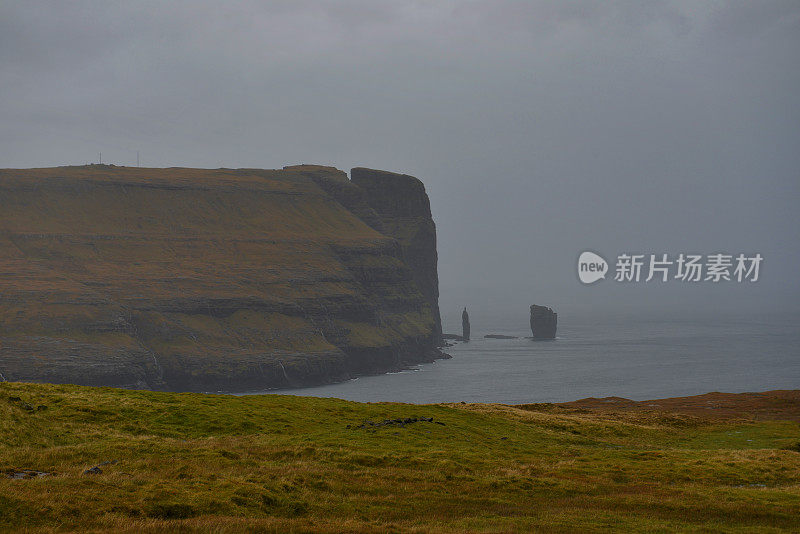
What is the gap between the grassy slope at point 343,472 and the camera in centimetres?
2423

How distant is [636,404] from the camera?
98.4m

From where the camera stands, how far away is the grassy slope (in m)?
24.2

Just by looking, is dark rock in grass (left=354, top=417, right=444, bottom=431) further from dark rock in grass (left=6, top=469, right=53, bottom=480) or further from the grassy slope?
dark rock in grass (left=6, top=469, right=53, bottom=480)

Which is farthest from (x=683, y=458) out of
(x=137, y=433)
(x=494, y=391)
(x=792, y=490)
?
(x=494, y=391)

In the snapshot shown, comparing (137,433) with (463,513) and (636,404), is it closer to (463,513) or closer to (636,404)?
(463,513)

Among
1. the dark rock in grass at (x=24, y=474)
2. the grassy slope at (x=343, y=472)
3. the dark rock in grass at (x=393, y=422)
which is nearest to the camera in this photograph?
the grassy slope at (x=343, y=472)

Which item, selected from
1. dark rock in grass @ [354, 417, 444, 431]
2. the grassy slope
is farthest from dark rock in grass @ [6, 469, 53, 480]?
dark rock in grass @ [354, 417, 444, 431]

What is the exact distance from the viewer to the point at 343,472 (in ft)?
107

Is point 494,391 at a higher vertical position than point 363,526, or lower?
lower

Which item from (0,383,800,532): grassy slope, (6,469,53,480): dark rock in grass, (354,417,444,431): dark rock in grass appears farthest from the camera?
(354,417,444,431): dark rock in grass

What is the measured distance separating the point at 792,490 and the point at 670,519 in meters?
11.3

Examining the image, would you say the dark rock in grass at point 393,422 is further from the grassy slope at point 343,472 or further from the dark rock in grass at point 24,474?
the dark rock in grass at point 24,474

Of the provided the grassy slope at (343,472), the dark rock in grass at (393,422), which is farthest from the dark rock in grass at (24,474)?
the dark rock in grass at (393,422)

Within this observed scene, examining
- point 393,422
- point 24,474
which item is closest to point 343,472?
point 24,474
